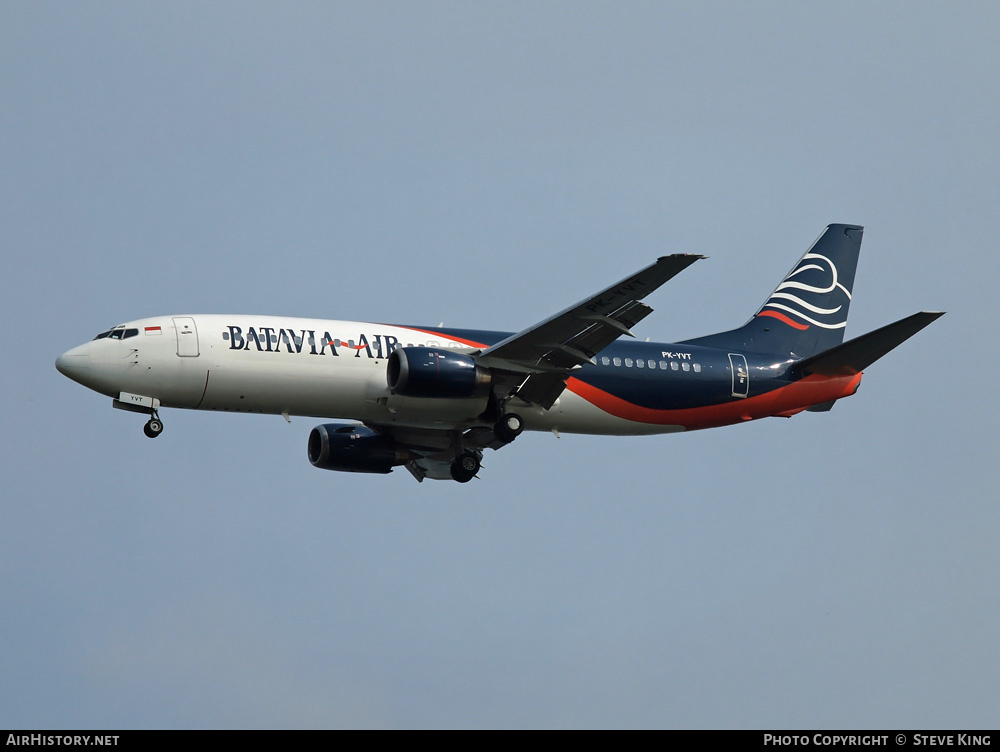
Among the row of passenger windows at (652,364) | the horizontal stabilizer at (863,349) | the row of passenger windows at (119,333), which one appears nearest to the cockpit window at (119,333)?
the row of passenger windows at (119,333)

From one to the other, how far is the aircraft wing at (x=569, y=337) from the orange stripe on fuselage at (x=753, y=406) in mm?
2875

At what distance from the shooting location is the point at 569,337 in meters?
40.7

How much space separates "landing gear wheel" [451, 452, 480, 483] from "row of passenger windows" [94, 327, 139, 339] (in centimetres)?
1147

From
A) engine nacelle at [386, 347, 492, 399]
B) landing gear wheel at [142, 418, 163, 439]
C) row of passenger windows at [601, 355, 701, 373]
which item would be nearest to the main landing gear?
landing gear wheel at [142, 418, 163, 439]

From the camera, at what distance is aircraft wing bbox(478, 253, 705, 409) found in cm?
Result: 3806

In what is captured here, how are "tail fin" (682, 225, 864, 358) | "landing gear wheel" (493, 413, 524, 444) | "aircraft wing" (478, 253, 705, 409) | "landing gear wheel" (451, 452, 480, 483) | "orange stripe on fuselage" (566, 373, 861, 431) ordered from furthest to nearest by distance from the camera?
"tail fin" (682, 225, 864, 358) < "landing gear wheel" (451, 452, 480, 483) < "orange stripe on fuselage" (566, 373, 861, 431) < "landing gear wheel" (493, 413, 524, 444) < "aircraft wing" (478, 253, 705, 409)

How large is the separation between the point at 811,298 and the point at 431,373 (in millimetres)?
17294

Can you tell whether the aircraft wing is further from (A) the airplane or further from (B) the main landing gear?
(B) the main landing gear

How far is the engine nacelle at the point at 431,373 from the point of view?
39.6 m

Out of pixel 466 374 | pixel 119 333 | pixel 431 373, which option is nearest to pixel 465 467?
pixel 466 374

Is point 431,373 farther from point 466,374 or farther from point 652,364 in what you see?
point 652,364

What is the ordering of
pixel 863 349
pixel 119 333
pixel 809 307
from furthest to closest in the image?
1. pixel 809 307
2. pixel 863 349
3. pixel 119 333

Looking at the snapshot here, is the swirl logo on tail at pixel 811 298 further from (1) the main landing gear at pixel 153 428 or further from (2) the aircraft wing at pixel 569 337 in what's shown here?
(1) the main landing gear at pixel 153 428
